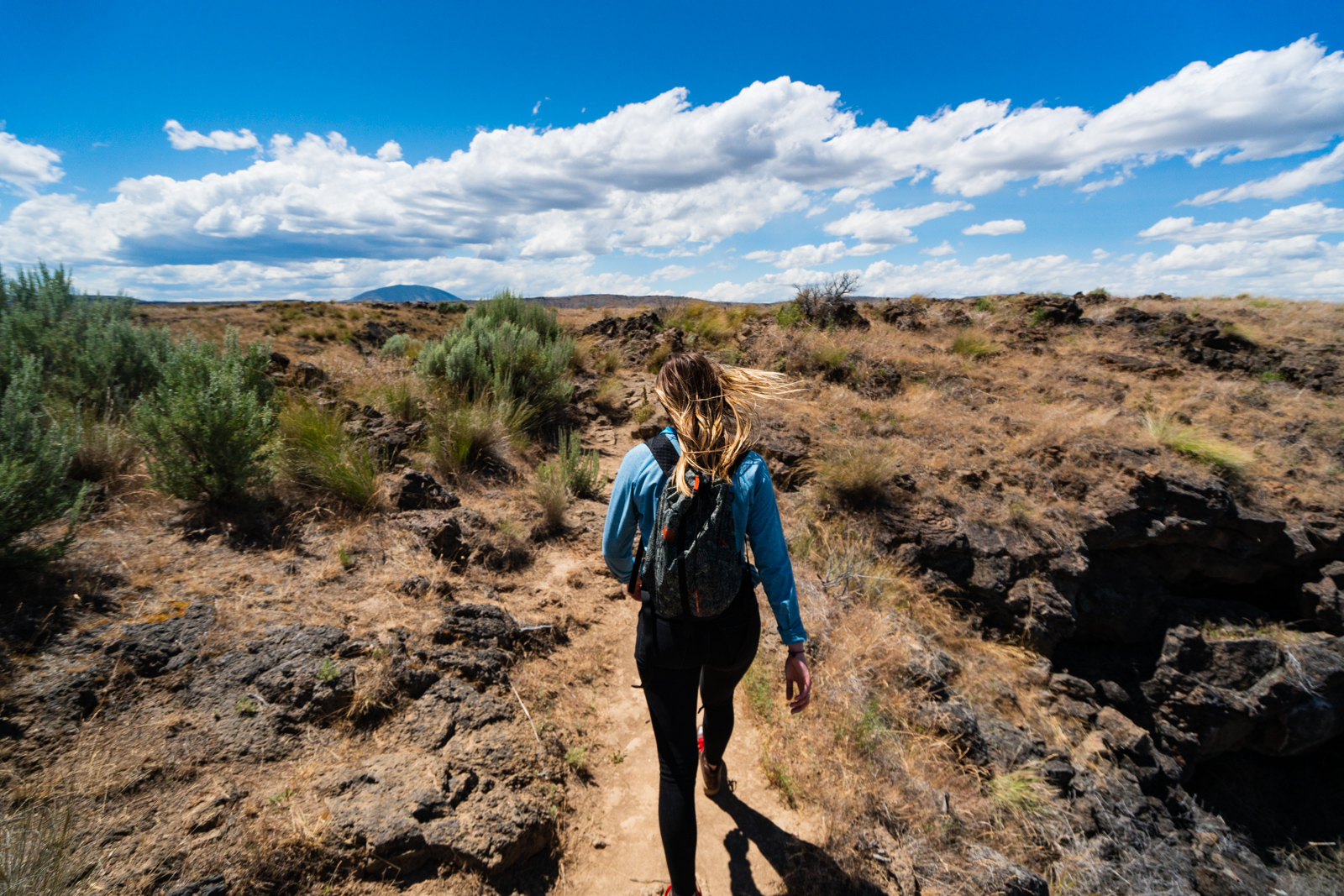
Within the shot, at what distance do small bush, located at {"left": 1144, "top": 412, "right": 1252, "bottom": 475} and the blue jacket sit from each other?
750 cm

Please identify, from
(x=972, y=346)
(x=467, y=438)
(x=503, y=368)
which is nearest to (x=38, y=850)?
(x=467, y=438)

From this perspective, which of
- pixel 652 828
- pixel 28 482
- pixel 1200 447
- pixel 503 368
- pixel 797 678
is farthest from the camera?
pixel 503 368

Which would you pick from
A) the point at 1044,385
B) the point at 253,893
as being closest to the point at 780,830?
the point at 253,893

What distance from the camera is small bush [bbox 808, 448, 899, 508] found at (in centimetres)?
552

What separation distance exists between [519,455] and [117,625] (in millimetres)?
3907

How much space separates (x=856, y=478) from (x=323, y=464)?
4871 millimetres

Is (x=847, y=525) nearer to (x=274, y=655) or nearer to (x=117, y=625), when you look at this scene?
(x=274, y=655)

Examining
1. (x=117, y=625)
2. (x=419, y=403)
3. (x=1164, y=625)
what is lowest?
(x=1164, y=625)

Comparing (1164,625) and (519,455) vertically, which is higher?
(519,455)

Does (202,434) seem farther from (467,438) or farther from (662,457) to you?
(662,457)

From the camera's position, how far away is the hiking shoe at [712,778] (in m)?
2.61

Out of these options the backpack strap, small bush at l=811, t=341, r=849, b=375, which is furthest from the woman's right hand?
small bush at l=811, t=341, r=849, b=375

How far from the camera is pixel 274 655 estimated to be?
107 inches

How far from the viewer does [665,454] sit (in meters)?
1.85
